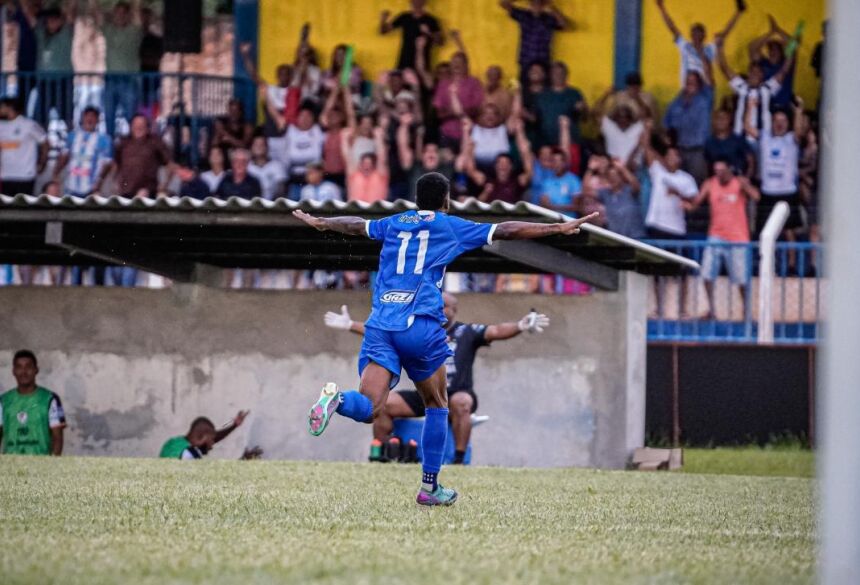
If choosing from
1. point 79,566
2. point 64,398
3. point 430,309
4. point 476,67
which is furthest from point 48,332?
point 79,566

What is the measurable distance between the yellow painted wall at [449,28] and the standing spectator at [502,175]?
2.83m

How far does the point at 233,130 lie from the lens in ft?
66.6

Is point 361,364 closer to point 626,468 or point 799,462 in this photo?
point 626,468

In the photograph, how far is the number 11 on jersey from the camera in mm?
9070

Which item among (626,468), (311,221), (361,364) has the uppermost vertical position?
(311,221)

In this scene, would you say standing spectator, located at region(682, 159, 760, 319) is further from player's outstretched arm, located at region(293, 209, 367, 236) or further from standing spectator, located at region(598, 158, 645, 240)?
player's outstretched arm, located at region(293, 209, 367, 236)

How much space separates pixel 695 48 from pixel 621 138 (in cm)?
215

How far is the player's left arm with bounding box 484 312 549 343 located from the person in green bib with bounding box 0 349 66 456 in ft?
14.9

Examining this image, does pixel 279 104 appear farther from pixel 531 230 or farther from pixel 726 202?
pixel 531 230

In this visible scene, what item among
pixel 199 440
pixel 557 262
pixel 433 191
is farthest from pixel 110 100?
pixel 433 191

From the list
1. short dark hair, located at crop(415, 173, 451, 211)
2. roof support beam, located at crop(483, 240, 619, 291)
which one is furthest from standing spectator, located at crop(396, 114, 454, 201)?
short dark hair, located at crop(415, 173, 451, 211)

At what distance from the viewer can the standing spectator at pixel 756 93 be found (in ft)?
64.4

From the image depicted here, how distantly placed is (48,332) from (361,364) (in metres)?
8.92

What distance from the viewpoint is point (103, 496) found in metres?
9.20
